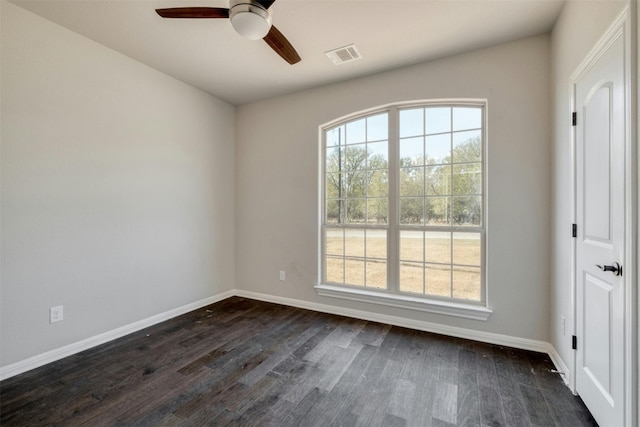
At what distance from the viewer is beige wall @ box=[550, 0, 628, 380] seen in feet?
5.71

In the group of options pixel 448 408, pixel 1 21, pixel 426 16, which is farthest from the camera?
pixel 426 16

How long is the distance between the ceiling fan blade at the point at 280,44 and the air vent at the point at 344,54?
0.51 m

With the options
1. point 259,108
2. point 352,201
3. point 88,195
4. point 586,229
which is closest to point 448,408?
point 586,229

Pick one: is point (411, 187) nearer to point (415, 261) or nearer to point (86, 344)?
point (415, 261)

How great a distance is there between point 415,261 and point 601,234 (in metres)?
1.58

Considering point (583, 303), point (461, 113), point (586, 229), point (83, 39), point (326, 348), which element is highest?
point (83, 39)

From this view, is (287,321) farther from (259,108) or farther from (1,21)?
(1,21)

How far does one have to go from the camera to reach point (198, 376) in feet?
6.68

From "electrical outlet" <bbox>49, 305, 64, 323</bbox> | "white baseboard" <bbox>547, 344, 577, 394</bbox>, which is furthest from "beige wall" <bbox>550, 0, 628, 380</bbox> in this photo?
"electrical outlet" <bbox>49, 305, 64, 323</bbox>

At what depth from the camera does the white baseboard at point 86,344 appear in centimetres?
203

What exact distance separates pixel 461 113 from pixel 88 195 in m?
3.70

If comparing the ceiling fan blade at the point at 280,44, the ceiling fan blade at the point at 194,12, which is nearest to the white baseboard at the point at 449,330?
the ceiling fan blade at the point at 280,44

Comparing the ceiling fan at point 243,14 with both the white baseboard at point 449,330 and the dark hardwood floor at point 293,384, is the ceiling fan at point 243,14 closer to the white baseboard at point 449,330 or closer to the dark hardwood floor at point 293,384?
the dark hardwood floor at point 293,384

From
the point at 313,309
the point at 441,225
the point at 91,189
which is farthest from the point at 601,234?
the point at 91,189
